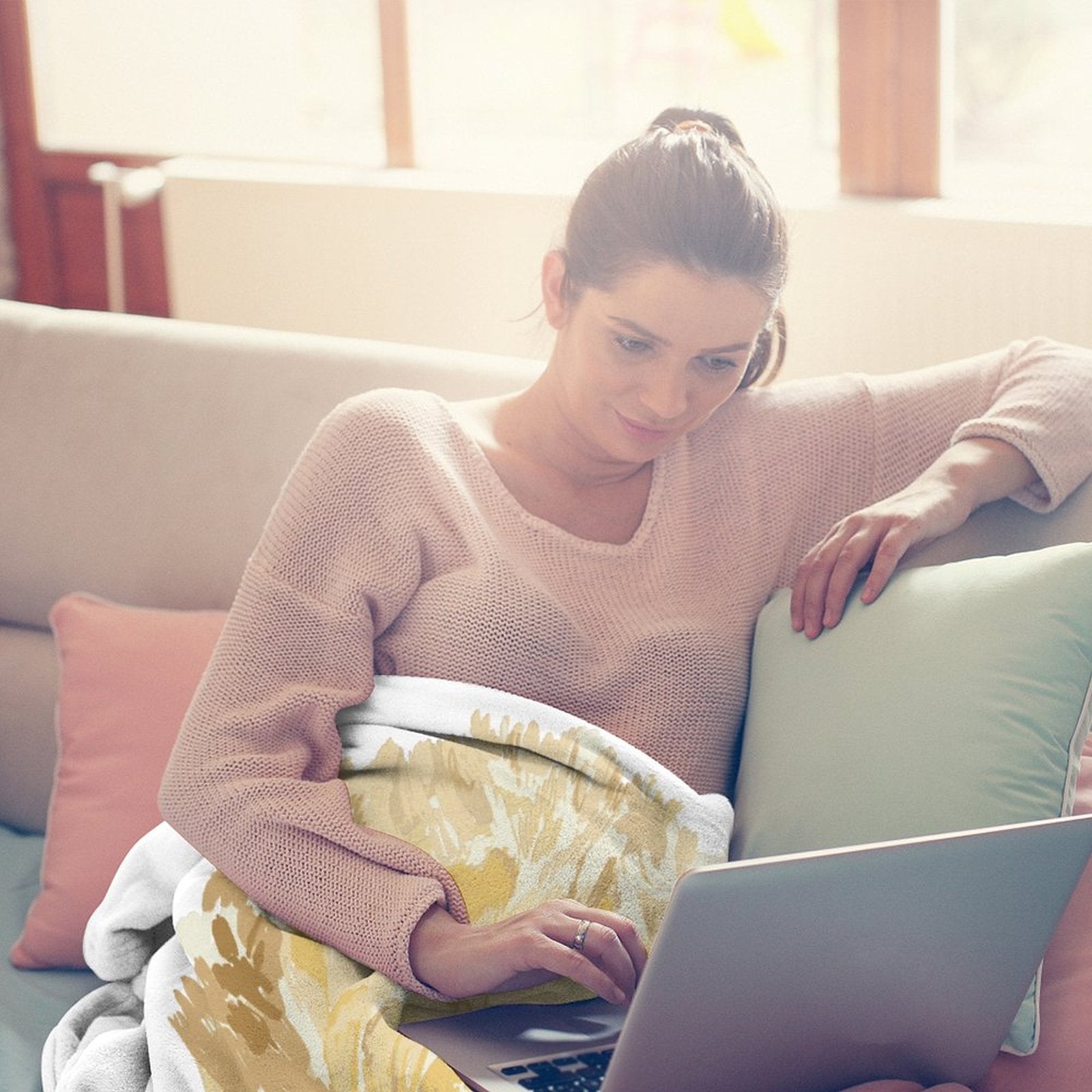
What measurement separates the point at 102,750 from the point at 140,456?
0.37 metres

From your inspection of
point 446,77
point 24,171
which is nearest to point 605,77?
point 446,77

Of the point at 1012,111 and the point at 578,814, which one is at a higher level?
the point at 1012,111

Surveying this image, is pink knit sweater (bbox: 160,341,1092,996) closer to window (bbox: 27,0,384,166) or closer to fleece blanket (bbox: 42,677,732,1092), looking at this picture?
fleece blanket (bbox: 42,677,732,1092)

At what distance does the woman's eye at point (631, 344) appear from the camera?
137 centimetres

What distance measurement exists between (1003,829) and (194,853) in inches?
29.9

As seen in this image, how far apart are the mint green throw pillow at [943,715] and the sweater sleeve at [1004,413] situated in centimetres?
18

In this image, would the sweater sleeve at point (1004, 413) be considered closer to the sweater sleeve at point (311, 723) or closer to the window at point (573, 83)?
the sweater sleeve at point (311, 723)

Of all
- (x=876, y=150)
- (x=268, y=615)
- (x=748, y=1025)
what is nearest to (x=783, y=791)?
(x=748, y=1025)

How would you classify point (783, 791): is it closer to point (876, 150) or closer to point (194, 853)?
point (194, 853)

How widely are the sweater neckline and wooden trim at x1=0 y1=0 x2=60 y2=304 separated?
290 centimetres

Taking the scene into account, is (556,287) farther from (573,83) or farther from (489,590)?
(573,83)

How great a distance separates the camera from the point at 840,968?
2.96ft

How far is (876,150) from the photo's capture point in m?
2.26

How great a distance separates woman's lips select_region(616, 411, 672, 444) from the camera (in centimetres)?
141
